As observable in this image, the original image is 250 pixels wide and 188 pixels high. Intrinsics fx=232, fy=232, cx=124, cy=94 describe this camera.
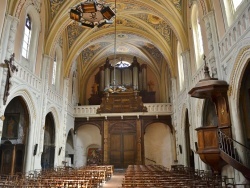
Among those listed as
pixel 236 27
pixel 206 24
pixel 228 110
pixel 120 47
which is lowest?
pixel 228 110

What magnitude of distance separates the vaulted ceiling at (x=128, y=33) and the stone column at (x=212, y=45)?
3.85 m

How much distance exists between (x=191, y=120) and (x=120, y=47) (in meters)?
12.6

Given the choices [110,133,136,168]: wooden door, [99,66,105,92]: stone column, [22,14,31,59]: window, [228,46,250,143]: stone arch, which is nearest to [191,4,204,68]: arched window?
[228,46,250,143]: stone arch

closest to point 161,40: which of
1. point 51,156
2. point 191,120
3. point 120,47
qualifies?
point 120,47

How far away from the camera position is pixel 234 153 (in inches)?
305

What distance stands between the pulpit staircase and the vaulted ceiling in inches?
293

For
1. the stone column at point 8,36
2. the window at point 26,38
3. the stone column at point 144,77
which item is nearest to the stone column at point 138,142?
the stone column at point 144,77

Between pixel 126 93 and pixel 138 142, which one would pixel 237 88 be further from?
pixel 126 93

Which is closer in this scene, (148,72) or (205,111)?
(205,111)

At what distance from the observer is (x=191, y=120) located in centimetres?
1281

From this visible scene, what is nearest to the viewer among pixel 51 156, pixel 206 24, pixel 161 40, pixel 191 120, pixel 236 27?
pixel 236 27

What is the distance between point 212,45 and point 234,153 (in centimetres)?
456

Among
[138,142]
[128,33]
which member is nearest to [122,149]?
[138,142]

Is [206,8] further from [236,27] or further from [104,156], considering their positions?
[104,156]
